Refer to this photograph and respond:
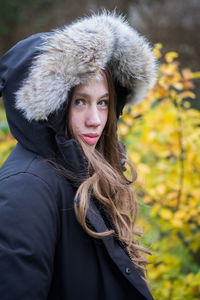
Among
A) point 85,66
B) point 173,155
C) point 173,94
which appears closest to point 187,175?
point 173,155

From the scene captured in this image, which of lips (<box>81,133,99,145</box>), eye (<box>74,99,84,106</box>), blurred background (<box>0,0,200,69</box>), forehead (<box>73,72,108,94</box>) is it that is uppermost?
blurred background (<box>0,0,200,69</box>)

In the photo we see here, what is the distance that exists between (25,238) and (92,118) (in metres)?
0.66

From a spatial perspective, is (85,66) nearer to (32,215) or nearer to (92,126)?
(92,126)

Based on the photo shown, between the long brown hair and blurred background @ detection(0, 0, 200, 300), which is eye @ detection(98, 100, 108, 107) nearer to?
the long brown hair

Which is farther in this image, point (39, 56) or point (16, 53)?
point (16, 53)

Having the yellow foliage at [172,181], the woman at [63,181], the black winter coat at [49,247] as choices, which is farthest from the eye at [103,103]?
the yellow foliage at [172,181]

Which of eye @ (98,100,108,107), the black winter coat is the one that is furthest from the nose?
the black winter coat

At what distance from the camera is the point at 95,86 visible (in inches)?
65.1

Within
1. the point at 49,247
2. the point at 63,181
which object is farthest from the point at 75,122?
the point at 49,247

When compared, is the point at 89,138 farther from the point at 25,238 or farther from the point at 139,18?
the point at 139,18

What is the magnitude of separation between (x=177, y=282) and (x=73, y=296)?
63.6 inches

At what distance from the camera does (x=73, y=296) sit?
142 centimetres

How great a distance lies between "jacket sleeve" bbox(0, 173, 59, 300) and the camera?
3.95 ft

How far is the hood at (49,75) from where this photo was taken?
1468mm
